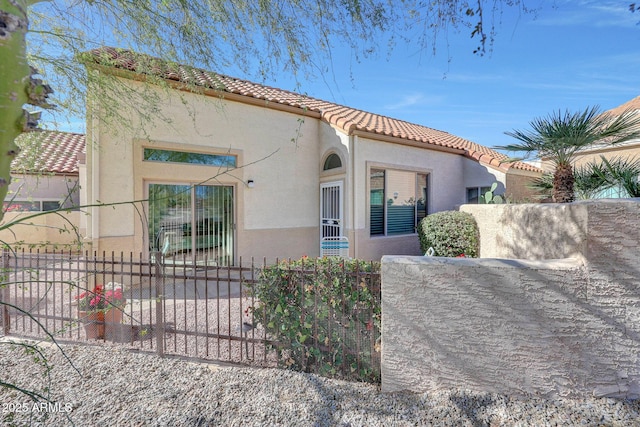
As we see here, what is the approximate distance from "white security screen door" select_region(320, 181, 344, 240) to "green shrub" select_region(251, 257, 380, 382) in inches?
246

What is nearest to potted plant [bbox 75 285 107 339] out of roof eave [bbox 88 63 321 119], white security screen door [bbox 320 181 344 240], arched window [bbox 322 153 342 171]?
roof eave [bbox 88 63 321 119]

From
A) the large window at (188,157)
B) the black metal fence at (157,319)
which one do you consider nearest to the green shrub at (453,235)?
the black metal fence at (157,319)

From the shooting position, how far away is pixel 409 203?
37.2ft

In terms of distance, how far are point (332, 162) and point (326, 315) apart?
300 inches

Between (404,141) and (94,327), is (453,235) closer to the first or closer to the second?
(404,141)

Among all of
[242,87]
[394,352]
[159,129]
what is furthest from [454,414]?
[242,87]

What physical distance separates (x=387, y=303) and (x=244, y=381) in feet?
6.85

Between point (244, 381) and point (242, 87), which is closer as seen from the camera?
point (244, 381)

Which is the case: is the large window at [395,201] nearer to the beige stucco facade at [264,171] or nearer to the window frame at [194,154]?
the beige stucco facade at [264,171]

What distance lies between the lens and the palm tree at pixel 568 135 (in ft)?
17.8

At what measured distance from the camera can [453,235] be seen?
337 inches

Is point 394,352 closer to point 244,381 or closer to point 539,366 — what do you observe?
point 539,366

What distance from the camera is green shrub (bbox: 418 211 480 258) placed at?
328 inches

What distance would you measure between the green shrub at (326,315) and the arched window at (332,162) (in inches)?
270
